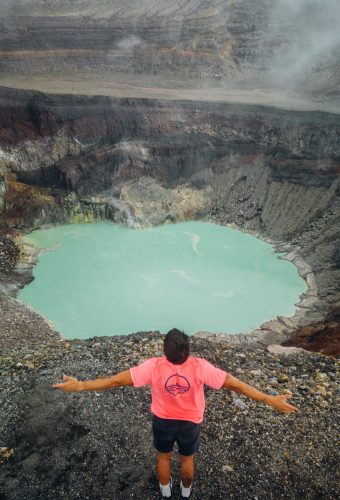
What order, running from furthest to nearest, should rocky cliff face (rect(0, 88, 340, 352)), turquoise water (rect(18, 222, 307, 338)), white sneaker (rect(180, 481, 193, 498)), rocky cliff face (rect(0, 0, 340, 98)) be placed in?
rocky cliff face (rect(0, 0, 340, 98)) < rocky cliff face (rect(0, 88, 340, 352)) < turquoise water (rect(18, 222, 307, 338)) < white sneaker (rect(180, 481, 193, 498))

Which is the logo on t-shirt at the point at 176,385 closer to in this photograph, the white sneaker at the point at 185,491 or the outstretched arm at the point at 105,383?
the outstretched arm at the point at 105,383

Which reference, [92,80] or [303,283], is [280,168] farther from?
[92,80]

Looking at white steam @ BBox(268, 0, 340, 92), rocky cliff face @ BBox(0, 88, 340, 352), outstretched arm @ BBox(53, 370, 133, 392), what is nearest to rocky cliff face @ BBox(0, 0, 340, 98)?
white steam @ BBox(268, 0, 340, 92)

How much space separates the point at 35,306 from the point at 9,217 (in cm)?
978

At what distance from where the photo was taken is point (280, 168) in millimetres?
30188

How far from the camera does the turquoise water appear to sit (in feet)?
61.8

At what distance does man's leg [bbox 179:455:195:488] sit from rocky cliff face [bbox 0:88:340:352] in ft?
70.2

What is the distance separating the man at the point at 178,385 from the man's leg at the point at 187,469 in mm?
325

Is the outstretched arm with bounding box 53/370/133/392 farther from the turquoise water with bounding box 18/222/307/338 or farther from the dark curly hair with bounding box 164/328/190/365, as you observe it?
the turquoise water with bounding box 18/222/307/338

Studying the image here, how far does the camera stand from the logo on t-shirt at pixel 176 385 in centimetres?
432

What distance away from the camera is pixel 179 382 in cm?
434

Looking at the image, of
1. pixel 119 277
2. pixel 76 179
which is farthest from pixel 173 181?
pixel 119 277

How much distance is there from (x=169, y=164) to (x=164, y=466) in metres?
28.3

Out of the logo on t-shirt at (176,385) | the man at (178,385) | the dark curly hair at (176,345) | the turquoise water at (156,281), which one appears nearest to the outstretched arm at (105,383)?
the man at (178,385)
